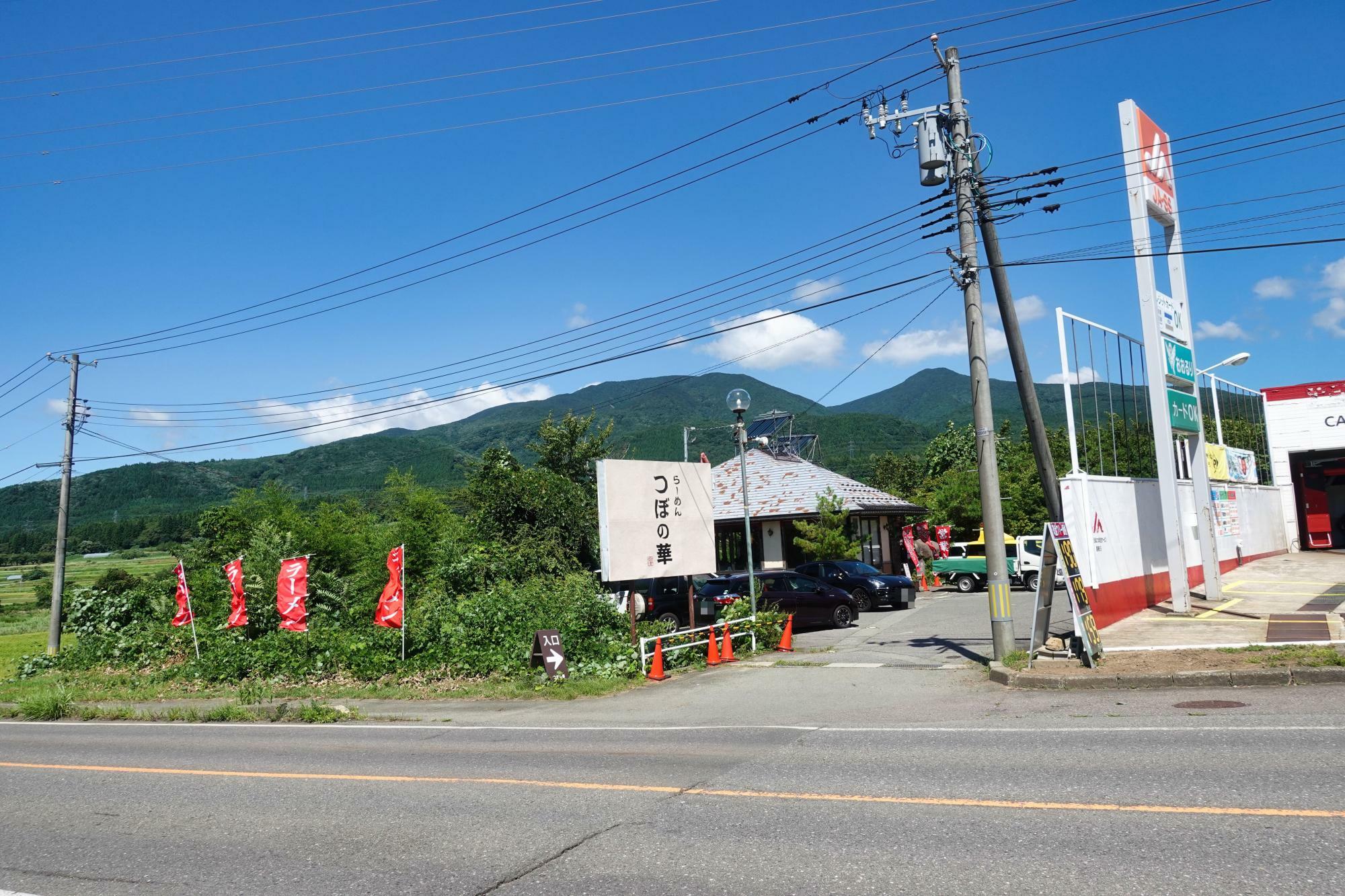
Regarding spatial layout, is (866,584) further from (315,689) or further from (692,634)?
(315,689)

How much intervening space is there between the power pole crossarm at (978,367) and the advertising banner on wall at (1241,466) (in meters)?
17.9

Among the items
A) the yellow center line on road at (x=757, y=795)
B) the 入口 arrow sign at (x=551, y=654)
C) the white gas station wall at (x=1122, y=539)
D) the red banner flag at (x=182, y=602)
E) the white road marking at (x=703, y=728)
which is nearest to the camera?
the yellow center line on road at (x=757, y=795)

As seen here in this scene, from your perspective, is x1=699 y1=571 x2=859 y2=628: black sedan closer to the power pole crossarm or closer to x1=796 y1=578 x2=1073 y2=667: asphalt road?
x1=796 y1=578 x2=1073 y2=667: asphalt road

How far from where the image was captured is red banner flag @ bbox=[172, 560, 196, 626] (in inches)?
867

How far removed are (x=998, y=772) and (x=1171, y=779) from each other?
1.22 metres

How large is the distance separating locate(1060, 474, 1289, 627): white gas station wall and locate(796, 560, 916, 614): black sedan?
26.0 ft

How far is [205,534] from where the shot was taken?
31750 millimetres

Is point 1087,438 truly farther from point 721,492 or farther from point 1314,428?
point 1314,428

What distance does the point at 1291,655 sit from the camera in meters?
11.9

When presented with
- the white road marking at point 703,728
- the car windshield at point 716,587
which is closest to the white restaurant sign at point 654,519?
the white road marking at point 703,728

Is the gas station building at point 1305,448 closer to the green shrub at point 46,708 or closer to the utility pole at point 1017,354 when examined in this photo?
the utility pole at point 1017,354

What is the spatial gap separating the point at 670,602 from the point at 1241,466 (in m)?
21.5

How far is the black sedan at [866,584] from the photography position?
88.2 ft

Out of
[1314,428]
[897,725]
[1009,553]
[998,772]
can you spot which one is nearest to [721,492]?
[1009,553]
